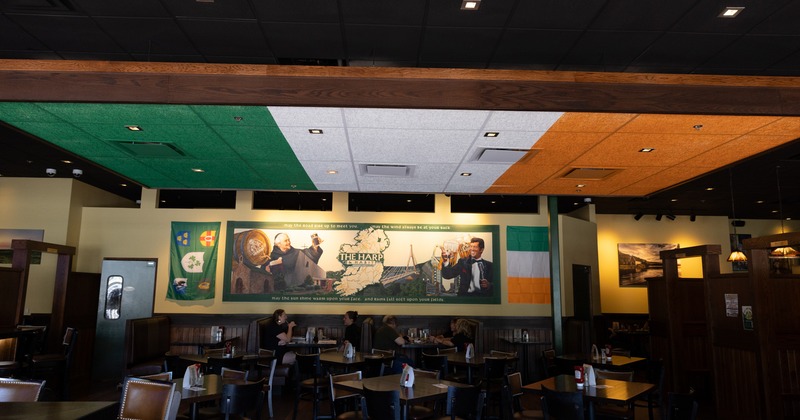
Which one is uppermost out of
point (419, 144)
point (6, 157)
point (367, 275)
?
point (6, 157)

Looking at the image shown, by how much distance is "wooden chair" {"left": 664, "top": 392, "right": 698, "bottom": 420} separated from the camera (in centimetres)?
434

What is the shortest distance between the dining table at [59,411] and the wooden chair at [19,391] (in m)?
1.22

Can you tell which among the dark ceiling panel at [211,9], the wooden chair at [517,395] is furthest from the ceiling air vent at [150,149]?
the wooden chair at [517,395]

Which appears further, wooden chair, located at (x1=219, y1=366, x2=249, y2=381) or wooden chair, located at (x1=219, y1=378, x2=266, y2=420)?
wooden chair, located at (x1=219, y1=366, x2=249, y2=381)

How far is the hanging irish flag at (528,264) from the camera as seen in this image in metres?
10.0

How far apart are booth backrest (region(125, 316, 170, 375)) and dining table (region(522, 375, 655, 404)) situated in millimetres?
5438

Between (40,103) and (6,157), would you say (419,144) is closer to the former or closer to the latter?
(40,103)

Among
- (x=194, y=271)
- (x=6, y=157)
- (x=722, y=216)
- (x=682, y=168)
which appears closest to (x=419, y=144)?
(x=682, y=168)

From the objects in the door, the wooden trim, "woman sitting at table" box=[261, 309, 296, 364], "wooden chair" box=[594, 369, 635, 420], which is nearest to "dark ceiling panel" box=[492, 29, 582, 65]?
the wooden trim

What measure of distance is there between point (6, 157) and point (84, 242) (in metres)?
2.02

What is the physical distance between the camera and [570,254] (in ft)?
35.2

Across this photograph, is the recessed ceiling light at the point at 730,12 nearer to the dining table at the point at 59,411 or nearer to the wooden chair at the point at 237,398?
the wooden chair at the point at 237,398

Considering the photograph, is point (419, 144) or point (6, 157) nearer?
point (419, 144)

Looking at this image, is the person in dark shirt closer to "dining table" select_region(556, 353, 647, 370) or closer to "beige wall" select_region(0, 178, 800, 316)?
"beige wall" select_region(0, 178, 800, 316)
